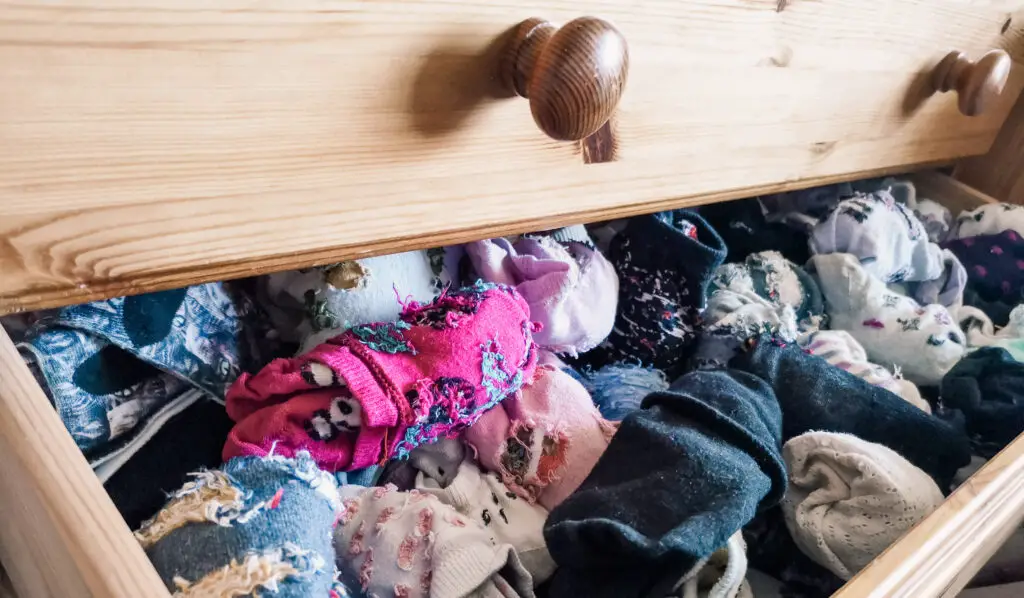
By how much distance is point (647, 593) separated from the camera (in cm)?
40

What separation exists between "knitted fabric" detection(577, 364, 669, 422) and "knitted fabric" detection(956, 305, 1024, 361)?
0.34 m

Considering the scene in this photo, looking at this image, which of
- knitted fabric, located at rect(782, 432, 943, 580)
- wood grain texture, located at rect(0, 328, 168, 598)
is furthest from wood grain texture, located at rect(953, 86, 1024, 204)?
wood grain texture, located at rect(0, 328, 168, 598)

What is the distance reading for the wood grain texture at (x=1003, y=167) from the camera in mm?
915

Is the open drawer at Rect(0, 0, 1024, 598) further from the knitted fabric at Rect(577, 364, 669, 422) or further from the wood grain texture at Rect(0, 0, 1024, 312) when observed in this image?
the knitted fabric at Rect(577, 364, 669, 422)

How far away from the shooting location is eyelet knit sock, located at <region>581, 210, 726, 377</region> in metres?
0.63

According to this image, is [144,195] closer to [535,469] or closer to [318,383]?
[318,383]

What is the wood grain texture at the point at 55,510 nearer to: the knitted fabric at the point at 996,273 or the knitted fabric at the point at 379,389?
the knitted fabric at the point at 379,389

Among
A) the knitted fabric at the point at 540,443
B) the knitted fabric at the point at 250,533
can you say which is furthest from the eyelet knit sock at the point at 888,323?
the knitted fabric at the point at 250,533

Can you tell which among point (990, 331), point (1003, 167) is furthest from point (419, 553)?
point (1003, 167)

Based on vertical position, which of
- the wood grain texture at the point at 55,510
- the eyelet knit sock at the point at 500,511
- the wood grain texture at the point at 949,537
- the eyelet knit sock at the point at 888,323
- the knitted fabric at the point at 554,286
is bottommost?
the eyelet knit sock at the point at 888,323

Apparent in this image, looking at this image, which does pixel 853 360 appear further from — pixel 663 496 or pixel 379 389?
pixel 379 389

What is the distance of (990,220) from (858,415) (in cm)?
48

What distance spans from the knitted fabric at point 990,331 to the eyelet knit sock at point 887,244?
0.10 ft

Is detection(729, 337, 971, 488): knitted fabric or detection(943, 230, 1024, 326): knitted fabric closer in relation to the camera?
detection(729, 337, 971, 488): knitted fabric
